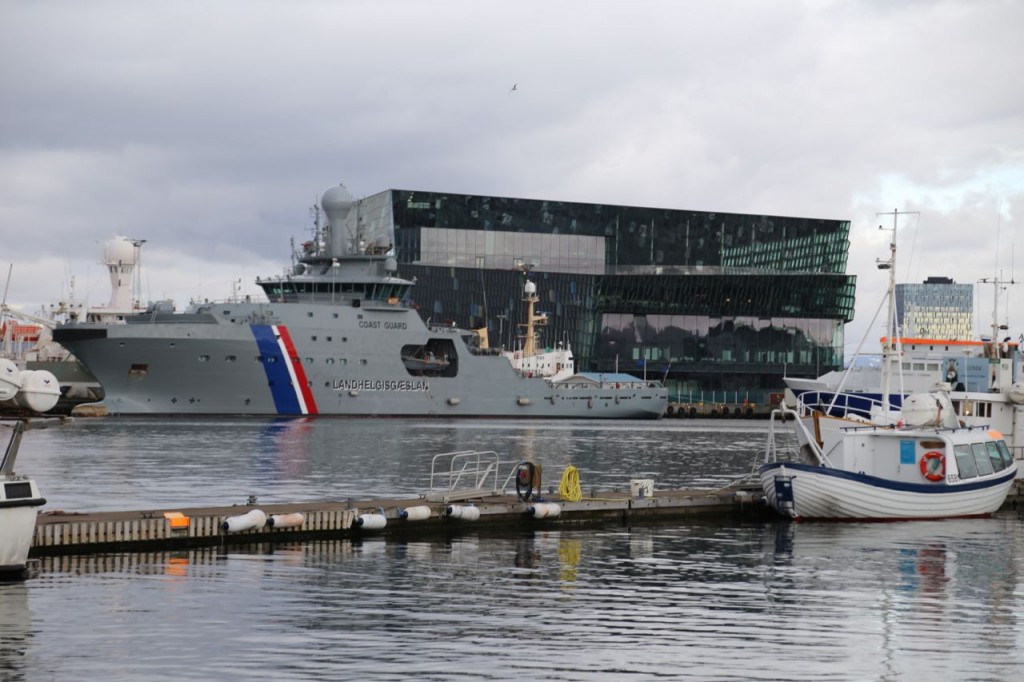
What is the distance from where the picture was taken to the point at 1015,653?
15938 mm

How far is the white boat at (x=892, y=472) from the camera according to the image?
96.9 ft

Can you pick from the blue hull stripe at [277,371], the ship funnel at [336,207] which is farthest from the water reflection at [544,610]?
the ship funnel at [336,207]

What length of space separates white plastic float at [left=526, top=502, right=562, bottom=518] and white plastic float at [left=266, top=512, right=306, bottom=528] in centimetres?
524

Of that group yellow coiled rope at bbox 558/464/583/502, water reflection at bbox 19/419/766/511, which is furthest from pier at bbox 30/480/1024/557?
water reflection at bbox 19/419/766/511

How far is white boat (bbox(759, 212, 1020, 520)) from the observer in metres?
29.5

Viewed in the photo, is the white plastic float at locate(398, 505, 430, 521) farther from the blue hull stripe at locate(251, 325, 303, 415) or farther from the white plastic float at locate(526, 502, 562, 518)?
the blue hull stripe at locate(251, 325, 303, 415)

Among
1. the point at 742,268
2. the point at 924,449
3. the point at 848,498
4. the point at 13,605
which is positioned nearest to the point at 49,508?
the point at 13,605

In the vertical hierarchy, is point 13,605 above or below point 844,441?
below

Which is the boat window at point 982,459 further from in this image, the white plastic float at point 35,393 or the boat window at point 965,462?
Answer: the white plastic float at point 35,393

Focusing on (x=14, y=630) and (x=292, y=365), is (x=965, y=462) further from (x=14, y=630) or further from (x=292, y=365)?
(x=292, y=365)

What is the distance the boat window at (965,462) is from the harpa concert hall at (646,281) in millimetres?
75799

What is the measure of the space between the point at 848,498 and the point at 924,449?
2276 mm

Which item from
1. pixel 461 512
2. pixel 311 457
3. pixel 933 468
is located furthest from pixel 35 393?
pixel 311 457

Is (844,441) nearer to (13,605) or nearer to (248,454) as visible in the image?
(13,605)
